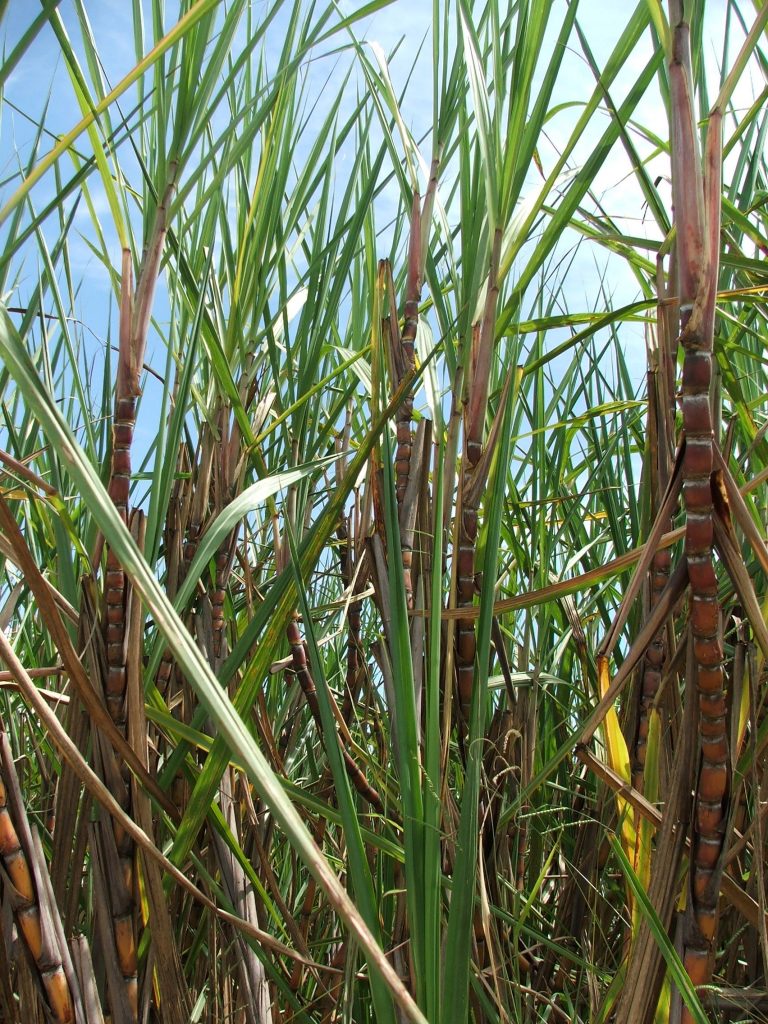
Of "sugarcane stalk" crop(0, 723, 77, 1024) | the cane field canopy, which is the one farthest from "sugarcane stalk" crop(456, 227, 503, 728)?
"sugarcane stalk" crop(0, 723, 77, 1024)

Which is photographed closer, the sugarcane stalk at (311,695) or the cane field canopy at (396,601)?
the cane field canopy at (396,601)

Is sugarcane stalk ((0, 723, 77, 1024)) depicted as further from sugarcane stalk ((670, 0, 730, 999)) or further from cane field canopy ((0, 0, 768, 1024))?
sugarcane stalk ((670, 0, 730, 999))

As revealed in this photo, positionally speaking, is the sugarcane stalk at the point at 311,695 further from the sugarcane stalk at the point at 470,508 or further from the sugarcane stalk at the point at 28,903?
the sugarcane stalk at the point at 28,903

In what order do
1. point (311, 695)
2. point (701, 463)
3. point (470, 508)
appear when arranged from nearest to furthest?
1. point (701, 463)
2. point (470, 508)
3. point (311, 695)

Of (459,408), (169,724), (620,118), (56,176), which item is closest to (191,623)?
(169,724)

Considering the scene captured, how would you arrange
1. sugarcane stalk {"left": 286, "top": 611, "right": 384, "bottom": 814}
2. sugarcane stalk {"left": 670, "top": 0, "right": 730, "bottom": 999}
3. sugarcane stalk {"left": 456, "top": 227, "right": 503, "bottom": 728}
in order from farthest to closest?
sugarcane stalk {"left": 286, "top": 611, "right": 384, "bottom": 814} → sugarcane stalk {"left": 456, "top": 227, "right": 503, "bottom": 728} → sugarcane stalk {"left": 670, "top": 0, "right": 730, "bottom": 999}

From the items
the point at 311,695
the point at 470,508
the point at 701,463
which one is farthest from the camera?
the point at 311,695

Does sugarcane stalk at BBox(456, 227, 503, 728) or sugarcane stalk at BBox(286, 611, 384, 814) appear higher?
sugarcane stalk at BBox(456, 227, 503, 728)

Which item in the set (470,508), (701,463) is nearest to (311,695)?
(470,508)

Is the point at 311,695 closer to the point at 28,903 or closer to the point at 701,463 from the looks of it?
the point at 28,903

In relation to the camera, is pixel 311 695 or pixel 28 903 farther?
pixel 311 695

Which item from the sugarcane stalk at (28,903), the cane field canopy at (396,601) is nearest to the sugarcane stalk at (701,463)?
the cane field canopy at (396,601)

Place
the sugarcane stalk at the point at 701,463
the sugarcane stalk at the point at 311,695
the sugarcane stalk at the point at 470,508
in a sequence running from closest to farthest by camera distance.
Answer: the sugarcane stalk at the point at 701,463 → the sugarcane stalk at the point at 470,508 → the sugarcane stalk at the point at 311,695

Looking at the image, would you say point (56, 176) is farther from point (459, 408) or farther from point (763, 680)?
point (763, 680)
